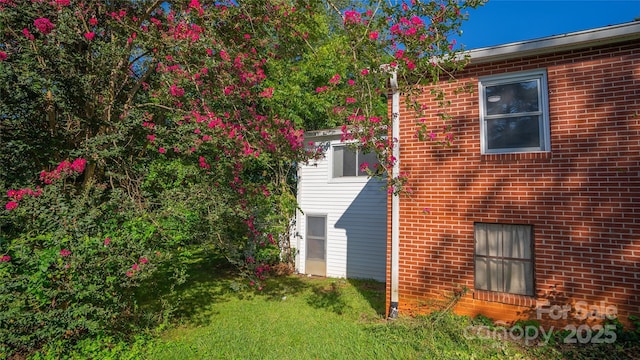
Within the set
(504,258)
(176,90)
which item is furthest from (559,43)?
(176,90)

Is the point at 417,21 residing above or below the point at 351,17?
below

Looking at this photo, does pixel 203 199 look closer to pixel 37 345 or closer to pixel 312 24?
pixel 37 345

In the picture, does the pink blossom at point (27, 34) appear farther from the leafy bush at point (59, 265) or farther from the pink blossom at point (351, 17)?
the pink blossom at point (351, 17)

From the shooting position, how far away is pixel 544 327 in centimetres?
487

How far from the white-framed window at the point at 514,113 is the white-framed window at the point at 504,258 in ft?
4.50

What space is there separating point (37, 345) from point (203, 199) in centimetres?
301

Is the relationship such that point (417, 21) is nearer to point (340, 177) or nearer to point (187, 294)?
point (340, 177)

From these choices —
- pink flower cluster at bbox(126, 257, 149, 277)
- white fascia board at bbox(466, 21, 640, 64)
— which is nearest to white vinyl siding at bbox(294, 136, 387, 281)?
white fascia board at bbox(466, 21, 640, 64)

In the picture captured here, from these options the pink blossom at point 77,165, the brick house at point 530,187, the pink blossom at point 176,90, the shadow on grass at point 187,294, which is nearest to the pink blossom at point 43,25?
the pink blossom at point 176,90

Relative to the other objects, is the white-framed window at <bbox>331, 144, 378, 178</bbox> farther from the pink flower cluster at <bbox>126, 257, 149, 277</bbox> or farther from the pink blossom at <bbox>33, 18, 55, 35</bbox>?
the pink blossom at <bbox>33, 18, 55, 35</bbox>

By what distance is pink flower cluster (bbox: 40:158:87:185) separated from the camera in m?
4.62

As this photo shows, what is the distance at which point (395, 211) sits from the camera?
6.09 metres

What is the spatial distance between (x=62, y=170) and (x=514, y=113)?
23.8ft

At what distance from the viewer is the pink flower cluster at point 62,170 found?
462 cm
